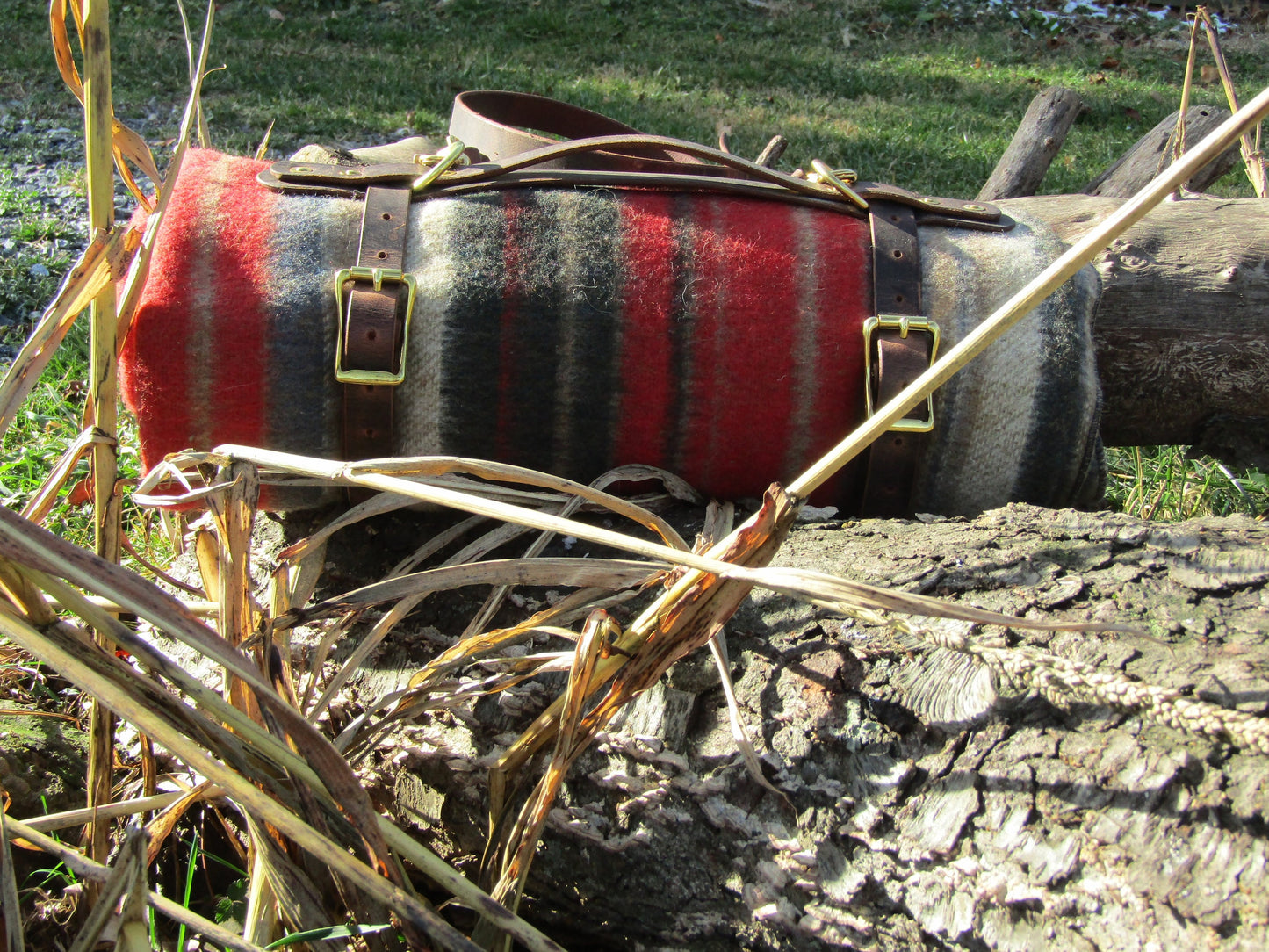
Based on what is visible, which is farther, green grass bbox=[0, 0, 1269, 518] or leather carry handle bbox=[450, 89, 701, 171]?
green grass bbox=[0, 0, 1269, 518]

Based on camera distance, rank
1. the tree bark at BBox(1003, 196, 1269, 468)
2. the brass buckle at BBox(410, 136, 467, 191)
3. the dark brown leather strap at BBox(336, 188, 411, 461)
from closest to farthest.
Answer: the dark brown leather strap at BBox(336, 188, 411, 461) < the brass buckle at BBox(410, 136, 467, 191) < the tree bark at BBox(1003, 196, 1269, 468)

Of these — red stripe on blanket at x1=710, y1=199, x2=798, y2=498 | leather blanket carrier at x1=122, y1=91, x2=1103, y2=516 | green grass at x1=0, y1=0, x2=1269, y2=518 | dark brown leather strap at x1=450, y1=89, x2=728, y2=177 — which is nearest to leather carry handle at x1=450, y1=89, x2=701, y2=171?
dark brown leather strap at x1=450, y1=89, x2=728, y2=177

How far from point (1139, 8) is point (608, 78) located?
5.26 metres

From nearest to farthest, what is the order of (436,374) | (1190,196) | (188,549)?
(436,374)
(188,549)
(1190,196)

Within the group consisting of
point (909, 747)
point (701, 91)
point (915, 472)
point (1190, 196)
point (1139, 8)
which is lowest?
point (909, 747)

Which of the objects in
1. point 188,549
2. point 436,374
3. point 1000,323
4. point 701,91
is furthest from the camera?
point 701,91

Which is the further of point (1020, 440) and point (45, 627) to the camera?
point (1020, 440)

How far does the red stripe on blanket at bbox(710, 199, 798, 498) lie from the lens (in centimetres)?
132

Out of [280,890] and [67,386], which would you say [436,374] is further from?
[67,386]

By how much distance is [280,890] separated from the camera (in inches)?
36.6

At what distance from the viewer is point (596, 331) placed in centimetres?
130

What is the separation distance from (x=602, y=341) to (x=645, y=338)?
0.18ft

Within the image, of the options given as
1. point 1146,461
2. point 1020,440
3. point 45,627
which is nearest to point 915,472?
point 1020,440

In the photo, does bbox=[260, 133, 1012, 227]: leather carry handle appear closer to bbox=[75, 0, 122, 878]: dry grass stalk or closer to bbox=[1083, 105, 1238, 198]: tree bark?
bbox=[75, 0, 122, 878]: dry grass stalk
